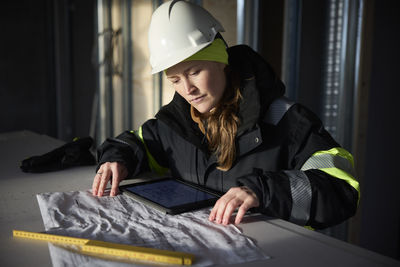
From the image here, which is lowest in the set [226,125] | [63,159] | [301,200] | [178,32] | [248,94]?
[63,159]

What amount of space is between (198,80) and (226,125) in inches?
7.1

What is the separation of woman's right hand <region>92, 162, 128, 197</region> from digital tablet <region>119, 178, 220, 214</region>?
33 mm

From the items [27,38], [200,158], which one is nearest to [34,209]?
[200,158]

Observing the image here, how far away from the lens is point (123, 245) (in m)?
0.89

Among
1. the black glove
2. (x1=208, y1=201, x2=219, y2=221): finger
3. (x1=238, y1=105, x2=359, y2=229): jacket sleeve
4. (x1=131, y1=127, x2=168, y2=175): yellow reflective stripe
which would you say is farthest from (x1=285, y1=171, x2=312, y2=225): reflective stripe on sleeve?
the black glove

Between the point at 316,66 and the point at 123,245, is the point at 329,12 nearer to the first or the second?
the point at 316,66

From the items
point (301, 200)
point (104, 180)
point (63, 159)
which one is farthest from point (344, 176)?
point (63, 159)

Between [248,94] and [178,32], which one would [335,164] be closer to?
[248,94]

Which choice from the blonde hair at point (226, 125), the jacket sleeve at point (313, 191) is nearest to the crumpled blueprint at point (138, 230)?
the jacket sleeve at point (313, 191)

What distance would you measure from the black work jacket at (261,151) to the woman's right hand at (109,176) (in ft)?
0.12

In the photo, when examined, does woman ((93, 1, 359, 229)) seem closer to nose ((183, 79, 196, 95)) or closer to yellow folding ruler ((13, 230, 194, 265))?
nose ((183, 79, 196, 95))

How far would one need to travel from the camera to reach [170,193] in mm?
1292

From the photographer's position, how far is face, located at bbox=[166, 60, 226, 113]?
1.37 m

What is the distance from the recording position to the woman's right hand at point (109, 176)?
4.37 feet
